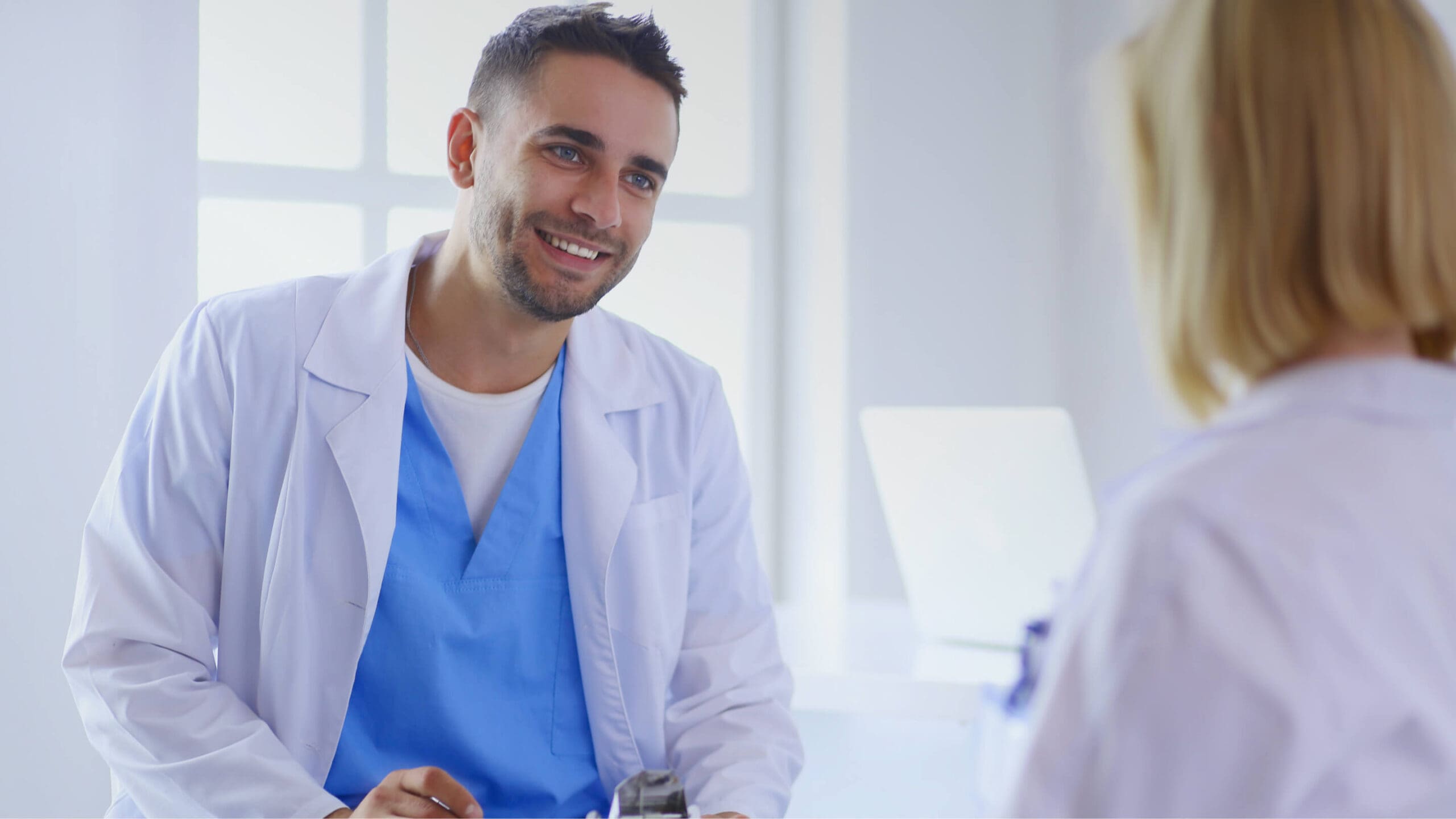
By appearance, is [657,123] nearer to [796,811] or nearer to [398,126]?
[796,811]

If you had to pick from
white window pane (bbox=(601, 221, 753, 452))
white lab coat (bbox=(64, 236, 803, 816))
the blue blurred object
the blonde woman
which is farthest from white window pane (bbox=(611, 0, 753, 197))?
the blonde woman

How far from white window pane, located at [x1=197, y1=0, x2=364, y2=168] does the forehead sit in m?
1.44

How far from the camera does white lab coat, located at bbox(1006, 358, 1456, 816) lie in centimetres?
48

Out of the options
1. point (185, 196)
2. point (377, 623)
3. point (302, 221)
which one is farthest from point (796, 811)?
point (302, 221)

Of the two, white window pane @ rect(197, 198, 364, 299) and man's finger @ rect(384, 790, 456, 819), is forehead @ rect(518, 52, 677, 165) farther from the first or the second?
white window pane @ rect(197, 198, 364, 299)

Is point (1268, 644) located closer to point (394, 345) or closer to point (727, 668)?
point (727, 668)

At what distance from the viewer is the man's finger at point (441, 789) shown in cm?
105

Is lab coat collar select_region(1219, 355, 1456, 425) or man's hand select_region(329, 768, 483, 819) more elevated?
lab coat collar select_region(1219, 355, 1456, 425)

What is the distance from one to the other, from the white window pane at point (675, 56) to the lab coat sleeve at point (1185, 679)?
2.42 meters

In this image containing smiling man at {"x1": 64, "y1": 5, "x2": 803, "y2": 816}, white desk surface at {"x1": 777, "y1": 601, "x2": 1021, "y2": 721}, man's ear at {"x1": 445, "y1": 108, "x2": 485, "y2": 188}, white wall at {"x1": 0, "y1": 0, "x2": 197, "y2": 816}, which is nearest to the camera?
smiling man at {"x1": 64, "y1": 5, "x2": 803, "y2": 816}

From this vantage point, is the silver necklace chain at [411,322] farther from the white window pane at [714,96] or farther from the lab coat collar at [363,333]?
the white window pane at [714,96]

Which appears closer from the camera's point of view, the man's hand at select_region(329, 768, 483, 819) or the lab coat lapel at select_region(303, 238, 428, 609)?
the man's hand at select_region(329, 768, 483, 819)

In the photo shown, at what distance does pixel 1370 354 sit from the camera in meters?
0.56

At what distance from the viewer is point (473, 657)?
1229mm
